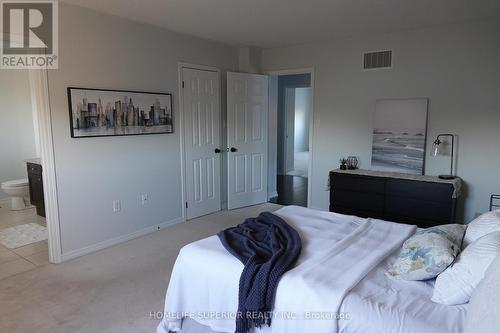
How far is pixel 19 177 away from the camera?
573cm

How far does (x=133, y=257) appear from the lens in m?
3.57

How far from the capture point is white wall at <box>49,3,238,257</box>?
3.38m

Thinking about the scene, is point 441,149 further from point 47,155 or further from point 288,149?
point 288,149

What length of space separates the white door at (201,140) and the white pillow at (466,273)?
3.58 metres

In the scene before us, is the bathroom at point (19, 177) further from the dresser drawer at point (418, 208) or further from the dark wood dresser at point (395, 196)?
the dresser drawer at point (418, 208)

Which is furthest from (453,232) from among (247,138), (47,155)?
(247,138)

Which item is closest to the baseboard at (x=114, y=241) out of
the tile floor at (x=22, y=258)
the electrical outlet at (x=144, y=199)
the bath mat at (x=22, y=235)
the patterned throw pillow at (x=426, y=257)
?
the tile floor at (x=22, y=258)

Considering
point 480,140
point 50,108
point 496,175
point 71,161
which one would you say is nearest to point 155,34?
point 50,108

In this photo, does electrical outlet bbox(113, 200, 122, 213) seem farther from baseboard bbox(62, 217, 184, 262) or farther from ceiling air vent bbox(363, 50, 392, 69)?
ceiling air vent bbox(363, 50, 392, 69)

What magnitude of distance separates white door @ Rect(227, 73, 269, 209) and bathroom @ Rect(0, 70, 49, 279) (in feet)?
8.56

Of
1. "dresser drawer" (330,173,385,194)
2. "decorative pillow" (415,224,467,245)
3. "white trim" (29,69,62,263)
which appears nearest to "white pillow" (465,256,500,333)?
"decorative pillow" (415,224,467,245)

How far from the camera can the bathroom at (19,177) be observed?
3.88 meters

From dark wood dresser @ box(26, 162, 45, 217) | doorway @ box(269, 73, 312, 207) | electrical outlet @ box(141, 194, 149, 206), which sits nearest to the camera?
electrical outlet @ box(141, 194, 149, 206)

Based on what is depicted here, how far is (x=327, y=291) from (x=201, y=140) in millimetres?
3500
